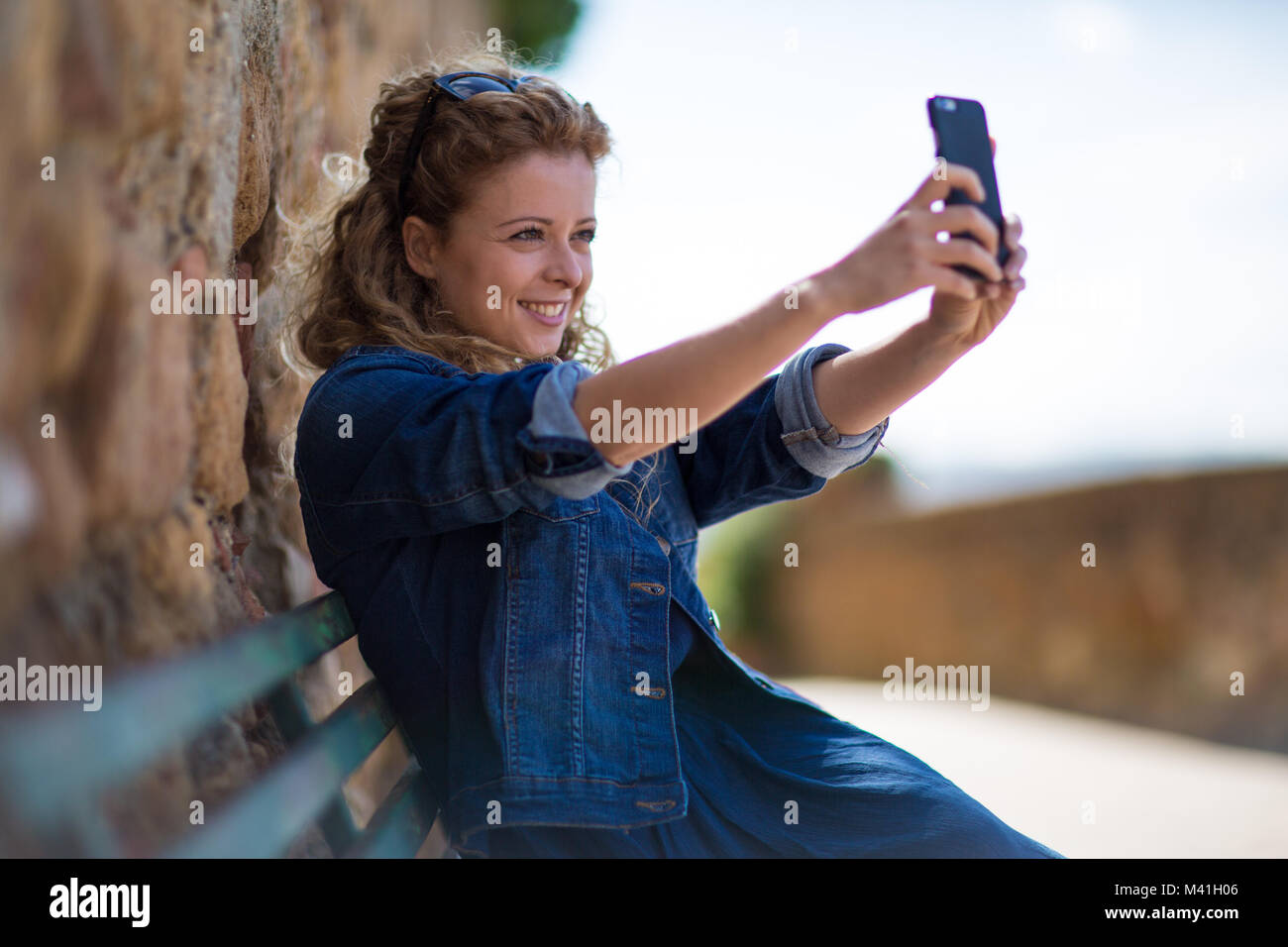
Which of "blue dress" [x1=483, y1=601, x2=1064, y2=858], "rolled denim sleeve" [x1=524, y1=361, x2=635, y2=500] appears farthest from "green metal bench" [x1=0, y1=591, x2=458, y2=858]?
"rolled denim sleeve" [x1=524, y1=361, x2=635, y2=500]

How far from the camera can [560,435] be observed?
1166mm

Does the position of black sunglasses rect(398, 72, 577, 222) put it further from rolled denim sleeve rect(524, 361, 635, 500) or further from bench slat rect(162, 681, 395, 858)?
bench slat rect(162, 681, 395, 858)

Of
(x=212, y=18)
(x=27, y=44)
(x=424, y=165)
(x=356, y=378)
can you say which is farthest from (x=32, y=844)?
(x=424, y=165)

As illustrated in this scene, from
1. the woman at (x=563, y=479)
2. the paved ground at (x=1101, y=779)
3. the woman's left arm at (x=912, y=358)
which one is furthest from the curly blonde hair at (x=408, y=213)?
the paved ground at (x=1101, y=779)

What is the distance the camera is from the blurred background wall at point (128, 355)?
0.86 metres

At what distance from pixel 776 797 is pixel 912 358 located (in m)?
0.62

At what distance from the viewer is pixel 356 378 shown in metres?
1.36

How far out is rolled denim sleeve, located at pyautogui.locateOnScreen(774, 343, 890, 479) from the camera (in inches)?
65.9

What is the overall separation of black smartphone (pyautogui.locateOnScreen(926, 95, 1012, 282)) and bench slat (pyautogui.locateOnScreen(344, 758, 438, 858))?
87 cm

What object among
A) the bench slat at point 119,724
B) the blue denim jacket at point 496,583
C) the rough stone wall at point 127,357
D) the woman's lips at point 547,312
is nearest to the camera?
the bench slat at point 119,724

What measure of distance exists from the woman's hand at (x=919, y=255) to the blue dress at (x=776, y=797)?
613 mm

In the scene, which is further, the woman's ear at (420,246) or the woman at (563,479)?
the woman's ear at (420,246)

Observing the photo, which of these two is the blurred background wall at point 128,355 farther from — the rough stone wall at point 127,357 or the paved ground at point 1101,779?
the paved ground at point 1101,779
